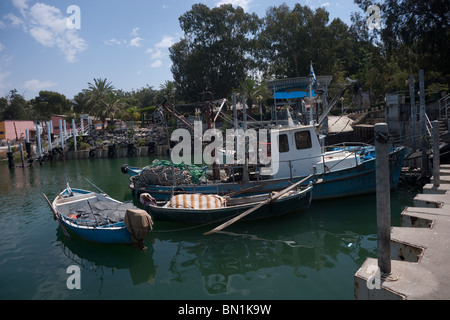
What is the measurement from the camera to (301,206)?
11.4 metres

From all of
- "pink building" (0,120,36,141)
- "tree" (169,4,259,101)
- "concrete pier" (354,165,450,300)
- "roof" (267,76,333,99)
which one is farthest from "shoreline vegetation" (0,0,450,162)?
"concrete pier" (354,165,450,300)

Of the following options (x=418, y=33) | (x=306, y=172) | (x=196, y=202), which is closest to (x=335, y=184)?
(x=306, y=172)

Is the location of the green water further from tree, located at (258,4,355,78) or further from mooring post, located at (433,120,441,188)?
tree, located at (258,4,355,78)

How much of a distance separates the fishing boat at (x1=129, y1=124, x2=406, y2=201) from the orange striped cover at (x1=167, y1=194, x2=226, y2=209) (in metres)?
1.66

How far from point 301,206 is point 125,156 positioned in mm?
31969

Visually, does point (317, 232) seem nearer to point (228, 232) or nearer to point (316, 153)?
point (228, 232)

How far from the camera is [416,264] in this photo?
515cm


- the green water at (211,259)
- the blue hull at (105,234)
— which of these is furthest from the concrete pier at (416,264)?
the blue hull at (105,234)

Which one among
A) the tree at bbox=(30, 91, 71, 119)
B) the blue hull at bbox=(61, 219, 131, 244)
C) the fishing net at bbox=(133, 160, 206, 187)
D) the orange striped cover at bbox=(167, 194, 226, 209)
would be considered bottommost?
the blue hull at bbox=(61, 219, 131, 244)

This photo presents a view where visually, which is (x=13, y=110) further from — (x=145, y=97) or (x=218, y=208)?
(x=218, y=208)

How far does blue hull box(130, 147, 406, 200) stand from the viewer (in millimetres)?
12898
